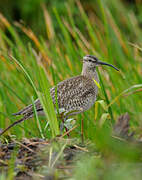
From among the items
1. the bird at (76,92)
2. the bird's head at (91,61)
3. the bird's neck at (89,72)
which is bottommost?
the bird at (76,92)

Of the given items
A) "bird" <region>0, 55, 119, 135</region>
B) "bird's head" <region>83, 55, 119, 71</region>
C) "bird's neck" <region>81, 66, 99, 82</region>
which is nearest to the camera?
"bird" <region>0, 55, 119, 135</region>

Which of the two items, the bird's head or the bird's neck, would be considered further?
the bird's neck

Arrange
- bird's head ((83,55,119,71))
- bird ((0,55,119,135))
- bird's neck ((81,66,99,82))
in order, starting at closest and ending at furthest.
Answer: bird ((0,55,119,135)), bird's head ((83,55,119,71)), bird's neck ((81,66,99,82))

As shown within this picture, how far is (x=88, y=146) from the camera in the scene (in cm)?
328

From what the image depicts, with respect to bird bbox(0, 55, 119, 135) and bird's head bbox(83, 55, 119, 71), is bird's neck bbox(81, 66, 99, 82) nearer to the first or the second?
bird's head bbox(83, 55, 119, 71)

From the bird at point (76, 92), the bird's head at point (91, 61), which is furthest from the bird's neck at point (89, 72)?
the bird at point (76, 92)

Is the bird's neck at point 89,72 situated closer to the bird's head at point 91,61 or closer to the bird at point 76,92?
the bird's head at point 91,61

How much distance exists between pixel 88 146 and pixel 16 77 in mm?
2819

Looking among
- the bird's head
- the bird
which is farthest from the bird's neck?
the bird

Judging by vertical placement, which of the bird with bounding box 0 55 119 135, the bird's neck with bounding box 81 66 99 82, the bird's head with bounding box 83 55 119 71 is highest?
the bird's head with bounding box 83 55 119 71

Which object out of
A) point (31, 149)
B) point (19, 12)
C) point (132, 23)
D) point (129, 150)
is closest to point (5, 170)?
point (31, 149)

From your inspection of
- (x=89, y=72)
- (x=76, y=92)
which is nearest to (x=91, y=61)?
(x=89, y=72)

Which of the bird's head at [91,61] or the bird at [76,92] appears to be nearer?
the bird at [76,92]

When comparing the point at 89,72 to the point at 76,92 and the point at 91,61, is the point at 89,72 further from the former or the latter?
the point at 76,92
